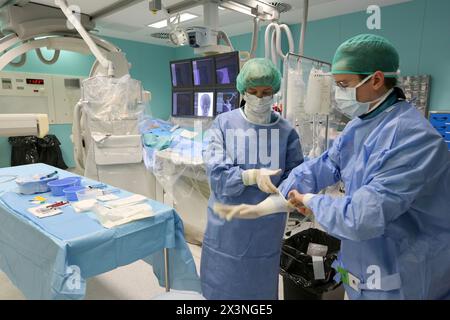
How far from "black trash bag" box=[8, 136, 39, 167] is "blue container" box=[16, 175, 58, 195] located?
4.00 meters

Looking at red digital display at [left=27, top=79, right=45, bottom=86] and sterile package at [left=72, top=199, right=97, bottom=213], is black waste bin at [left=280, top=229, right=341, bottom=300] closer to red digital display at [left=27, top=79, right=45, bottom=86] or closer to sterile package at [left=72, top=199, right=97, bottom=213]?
sterile package at [left=72, top=199, right=97, bottom=213]

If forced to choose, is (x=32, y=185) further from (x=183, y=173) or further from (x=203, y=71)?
(x=203, y=71)

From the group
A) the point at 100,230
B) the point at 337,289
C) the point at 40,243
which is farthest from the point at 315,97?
the point at 40,243

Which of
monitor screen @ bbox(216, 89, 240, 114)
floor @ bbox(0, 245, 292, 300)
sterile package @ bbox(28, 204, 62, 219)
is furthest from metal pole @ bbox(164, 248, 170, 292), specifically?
monitor screen @ bbox(216, 89, 240, 114)

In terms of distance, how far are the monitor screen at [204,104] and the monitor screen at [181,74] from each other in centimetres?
23

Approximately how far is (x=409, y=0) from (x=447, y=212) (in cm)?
448

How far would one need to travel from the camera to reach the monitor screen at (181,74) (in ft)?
10.6

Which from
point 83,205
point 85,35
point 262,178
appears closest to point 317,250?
point 262,178

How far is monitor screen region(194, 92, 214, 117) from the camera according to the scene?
3.02 meters

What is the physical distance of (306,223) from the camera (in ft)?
11.2

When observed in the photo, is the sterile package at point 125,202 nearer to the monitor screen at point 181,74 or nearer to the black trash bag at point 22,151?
the monitor screen at point 181,74

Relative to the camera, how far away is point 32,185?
1785mm

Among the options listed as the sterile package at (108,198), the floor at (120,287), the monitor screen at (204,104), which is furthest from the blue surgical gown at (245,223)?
the monitor screen at (204,104)

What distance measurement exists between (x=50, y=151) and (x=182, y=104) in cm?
344
